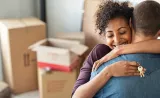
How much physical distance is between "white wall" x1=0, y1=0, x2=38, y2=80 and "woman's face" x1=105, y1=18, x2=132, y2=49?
2.12m

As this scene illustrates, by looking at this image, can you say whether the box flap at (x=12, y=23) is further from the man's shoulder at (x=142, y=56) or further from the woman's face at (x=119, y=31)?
the man's shoulder at (x=142, y=56)

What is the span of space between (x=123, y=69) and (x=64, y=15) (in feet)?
8.37

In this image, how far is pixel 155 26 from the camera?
107 cm

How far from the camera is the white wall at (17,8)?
10.6 feet

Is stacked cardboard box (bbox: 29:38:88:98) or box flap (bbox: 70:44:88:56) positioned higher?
box flap (bbox: 70:44:88:56)

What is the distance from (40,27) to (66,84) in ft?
2.53

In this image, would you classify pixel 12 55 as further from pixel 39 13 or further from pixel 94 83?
pixel 94 83

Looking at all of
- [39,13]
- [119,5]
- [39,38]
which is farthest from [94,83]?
[39,13]

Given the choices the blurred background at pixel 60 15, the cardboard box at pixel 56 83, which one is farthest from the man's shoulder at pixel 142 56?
the blurred background at pixel 60 15

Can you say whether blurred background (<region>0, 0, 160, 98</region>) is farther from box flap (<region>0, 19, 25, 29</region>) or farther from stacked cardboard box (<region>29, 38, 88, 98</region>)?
stacked cardboard box (<region>29, 38, 88, 98</region>)

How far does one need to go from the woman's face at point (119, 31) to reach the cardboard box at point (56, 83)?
1.28m

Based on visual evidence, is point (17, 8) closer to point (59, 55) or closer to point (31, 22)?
point (31, 22)

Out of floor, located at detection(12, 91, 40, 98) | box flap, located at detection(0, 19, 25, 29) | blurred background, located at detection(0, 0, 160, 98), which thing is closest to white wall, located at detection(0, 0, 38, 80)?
blurred background, located at detection(0, 0, 160, 98)

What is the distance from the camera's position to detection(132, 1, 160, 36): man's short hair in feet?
3.47
